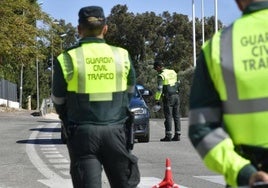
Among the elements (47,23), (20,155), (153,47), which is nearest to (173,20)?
(153,47)

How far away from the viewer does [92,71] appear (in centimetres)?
534

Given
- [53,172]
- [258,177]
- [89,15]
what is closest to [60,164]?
[53,172]

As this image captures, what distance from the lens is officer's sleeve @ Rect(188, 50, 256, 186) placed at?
111 inches

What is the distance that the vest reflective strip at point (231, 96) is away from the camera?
291 centimetres

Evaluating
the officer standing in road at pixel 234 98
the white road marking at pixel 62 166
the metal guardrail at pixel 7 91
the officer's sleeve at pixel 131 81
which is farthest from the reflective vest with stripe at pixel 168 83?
the metal guardrail at pixel 7 91

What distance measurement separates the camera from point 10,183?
1066 centimetres

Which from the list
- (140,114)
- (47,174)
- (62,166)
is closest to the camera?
(47,174)

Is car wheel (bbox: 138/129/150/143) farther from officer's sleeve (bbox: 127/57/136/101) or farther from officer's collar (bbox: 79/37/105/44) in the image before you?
officer's collar (bbox: 79/37/105/44)

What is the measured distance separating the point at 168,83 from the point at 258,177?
14.2 meters

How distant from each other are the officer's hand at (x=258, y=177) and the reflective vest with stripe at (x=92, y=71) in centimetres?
263

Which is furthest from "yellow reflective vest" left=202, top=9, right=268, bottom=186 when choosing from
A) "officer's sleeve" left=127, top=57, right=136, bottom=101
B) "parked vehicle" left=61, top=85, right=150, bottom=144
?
"parked vehicle" left=61, top=85, right=150, bottom=144

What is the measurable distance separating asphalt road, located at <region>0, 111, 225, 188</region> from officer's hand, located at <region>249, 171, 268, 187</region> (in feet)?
23.7

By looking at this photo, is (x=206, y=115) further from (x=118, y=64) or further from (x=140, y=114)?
(x=140, y=114)

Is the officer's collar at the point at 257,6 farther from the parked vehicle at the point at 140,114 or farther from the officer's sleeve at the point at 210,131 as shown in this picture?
the parked vehicle at the point at 140,114
